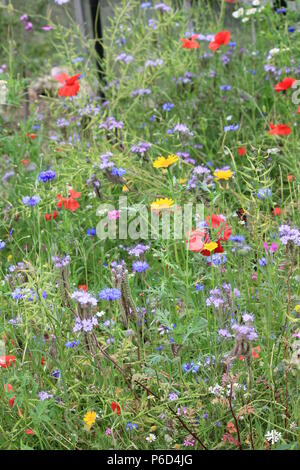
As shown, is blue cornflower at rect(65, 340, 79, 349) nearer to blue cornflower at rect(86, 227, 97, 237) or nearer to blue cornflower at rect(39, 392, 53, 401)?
blue cornflower at rect(39, 392, 53, 401)

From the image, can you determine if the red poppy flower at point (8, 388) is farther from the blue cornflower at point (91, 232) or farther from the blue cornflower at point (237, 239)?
the blue cornflower at point (91, 232)

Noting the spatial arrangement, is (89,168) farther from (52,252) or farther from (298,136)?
(298,136)

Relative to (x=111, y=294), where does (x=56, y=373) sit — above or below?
below

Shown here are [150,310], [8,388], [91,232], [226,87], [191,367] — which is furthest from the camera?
[226,87]

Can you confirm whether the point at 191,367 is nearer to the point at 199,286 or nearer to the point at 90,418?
the point at 90,418

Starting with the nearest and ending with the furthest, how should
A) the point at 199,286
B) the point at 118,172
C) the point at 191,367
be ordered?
the point at 191,367 < the point at 199,286 < the point at 118,172

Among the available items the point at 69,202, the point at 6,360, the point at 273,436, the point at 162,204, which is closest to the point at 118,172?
the point at 69,202

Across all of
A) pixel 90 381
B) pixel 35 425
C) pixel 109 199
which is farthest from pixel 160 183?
pixel 35 425

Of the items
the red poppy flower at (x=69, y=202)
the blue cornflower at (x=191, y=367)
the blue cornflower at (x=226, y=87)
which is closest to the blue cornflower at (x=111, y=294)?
the blue cornflower at (x=191, y=367)

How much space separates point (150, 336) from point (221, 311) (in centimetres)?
28

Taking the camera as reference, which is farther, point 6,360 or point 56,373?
point 56,373

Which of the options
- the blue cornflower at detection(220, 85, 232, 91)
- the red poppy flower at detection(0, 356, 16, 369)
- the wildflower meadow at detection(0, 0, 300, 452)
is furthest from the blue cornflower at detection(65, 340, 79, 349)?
the blue cornflower at detection(220, 85, 232, 91)

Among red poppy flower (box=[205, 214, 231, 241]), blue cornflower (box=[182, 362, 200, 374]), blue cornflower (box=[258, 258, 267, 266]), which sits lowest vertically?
blue cornflower (box=[182, 362, 200, 374])

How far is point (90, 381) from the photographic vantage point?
1.90 m
